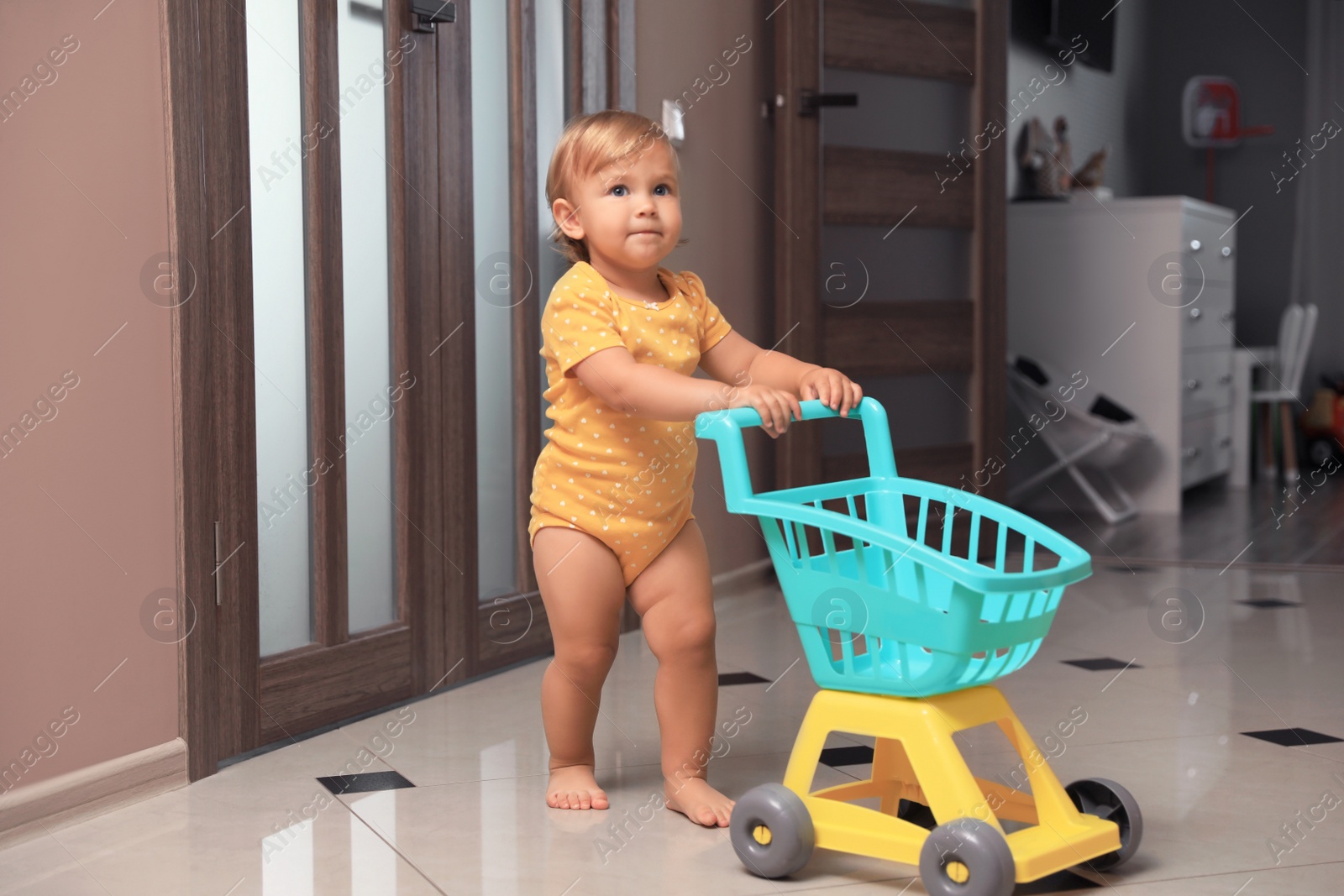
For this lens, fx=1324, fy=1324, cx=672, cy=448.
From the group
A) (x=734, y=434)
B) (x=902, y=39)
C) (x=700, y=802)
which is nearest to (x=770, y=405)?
(x=734, y=434)

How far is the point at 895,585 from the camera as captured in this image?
4.36 feet

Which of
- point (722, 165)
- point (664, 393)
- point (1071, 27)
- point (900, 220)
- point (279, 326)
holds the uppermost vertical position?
point (1071, 27)

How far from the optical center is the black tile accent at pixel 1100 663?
2424 millimetres

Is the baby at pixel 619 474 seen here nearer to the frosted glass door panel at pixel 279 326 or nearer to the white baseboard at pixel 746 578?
the frosted glass door panel at pixel 279 326

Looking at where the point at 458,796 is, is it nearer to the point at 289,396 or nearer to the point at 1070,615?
the point at 289,396

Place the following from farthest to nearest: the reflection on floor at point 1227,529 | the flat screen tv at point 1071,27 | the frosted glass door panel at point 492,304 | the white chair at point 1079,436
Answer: the flat screen tv at point 1071,27 → the white chair at point 1079,436 → the reflection on floor at point 1227,529 → the frosted glass door panel at point 492,304

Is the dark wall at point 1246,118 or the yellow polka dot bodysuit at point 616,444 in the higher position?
the dark wall at point 1246,118

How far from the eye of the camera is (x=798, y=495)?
1.49 metres

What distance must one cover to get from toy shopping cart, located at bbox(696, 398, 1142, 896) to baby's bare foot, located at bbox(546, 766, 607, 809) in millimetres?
295

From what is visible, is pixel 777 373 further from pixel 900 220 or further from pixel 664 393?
pixel 900 220

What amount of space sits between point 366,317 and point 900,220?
1700mm

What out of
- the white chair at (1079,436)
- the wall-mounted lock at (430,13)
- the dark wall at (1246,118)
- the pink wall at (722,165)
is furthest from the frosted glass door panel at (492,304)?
the dark wall at (1246,118)

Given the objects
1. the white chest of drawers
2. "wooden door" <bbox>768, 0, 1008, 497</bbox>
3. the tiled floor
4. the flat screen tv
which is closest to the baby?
the tiled floor

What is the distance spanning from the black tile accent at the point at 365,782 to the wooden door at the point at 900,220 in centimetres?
164
